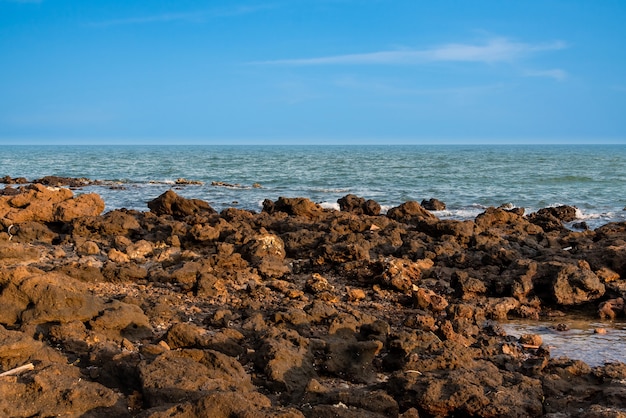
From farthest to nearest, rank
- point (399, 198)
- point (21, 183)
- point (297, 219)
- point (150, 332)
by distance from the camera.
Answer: point (21, 183) → point (399, 198) → point (297, 219) → point (150, 332)

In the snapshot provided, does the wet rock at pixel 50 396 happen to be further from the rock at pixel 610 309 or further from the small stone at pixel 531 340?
the rock at pixel 610 309

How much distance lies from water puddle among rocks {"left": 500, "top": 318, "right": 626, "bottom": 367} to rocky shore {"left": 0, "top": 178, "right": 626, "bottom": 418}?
33 cm

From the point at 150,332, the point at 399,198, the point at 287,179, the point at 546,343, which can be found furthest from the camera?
the point at 287,179

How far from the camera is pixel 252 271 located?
11.3 metres

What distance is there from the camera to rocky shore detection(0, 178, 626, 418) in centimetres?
526

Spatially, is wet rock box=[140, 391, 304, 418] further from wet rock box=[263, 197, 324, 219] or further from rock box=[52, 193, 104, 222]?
wet rock box=[263, 197, 324, 219]

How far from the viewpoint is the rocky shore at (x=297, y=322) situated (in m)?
5.26

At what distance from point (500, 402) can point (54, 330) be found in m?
4.70

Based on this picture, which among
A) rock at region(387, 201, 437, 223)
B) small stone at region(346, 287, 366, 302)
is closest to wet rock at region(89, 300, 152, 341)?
small stone at region(346, 287, 366, 302)

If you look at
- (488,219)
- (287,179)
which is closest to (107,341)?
(488,219)

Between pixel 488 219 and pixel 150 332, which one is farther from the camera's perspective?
pixel 488 219

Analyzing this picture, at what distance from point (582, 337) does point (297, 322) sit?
3861 millimetres

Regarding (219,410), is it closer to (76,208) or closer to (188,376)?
(188,376)

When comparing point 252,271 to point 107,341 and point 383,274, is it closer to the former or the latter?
point 383,274
